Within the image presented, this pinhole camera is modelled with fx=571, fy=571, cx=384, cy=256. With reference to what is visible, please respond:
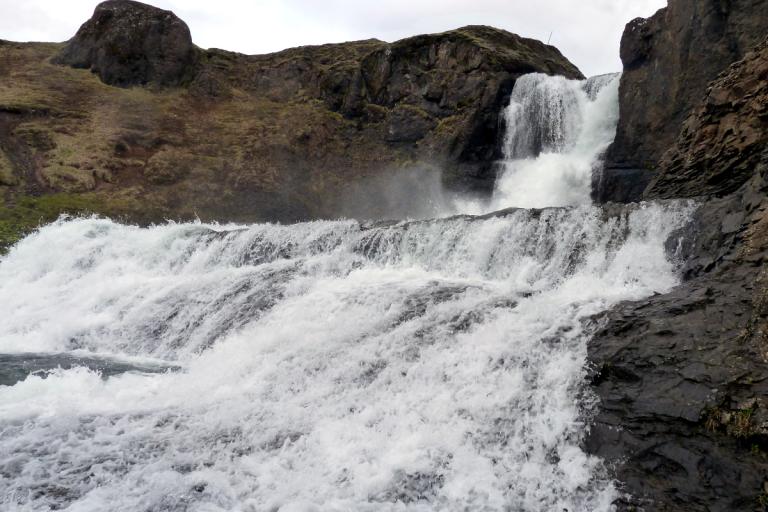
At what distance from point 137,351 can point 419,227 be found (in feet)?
24.5

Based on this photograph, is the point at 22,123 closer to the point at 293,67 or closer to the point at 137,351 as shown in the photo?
the point at 293,67

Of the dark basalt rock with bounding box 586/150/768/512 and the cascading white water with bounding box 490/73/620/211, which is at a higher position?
the cascading white water with bounding box 490/73/620/211

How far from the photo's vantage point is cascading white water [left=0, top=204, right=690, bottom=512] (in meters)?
6.35

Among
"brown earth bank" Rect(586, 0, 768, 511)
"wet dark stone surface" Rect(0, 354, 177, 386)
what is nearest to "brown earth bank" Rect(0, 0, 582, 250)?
"wet dark stone surface" Rect(0, 354, 177, 386)

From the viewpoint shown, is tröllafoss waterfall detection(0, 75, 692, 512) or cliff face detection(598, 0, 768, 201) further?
cliff face detection(598, 0, 768, 201)

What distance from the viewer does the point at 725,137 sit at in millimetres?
13125

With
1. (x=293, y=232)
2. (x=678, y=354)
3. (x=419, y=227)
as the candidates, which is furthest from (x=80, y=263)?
(x=678, y=354)

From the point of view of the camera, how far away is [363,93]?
35.5 meters

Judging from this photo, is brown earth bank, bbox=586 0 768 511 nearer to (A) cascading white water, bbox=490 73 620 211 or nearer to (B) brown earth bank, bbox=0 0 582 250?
(A) cascading white water, bbox=490 73 620 211

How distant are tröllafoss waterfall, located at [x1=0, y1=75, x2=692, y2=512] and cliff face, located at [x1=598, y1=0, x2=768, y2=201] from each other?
37.4 ft

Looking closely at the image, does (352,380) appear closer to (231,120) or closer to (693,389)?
(693,389)

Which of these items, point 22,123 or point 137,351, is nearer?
point 137,351

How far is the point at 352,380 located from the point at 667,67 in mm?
19559

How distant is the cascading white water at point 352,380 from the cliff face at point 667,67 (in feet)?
37.2
